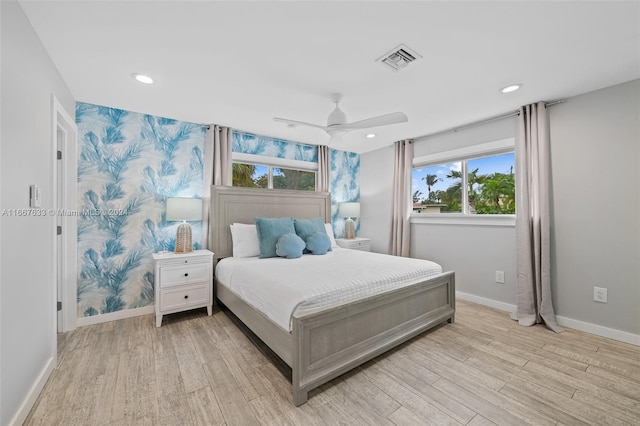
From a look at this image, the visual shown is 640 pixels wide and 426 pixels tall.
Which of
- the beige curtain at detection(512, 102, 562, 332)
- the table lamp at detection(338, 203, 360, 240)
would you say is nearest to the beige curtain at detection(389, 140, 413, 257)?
the table lamp at detection(338, 203, 360, 240)

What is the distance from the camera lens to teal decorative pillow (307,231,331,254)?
3.43 metres

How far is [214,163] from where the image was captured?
367 cm

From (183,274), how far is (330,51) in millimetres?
2690

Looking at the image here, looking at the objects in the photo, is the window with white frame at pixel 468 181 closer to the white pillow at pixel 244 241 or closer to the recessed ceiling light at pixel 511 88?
the recessed ceiling light at pixel 511 88

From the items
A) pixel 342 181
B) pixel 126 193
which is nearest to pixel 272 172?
pixel 342 181

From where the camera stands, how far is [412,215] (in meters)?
4.43

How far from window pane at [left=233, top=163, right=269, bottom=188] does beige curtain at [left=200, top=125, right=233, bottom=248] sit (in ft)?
0.68

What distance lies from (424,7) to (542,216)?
2572 mm

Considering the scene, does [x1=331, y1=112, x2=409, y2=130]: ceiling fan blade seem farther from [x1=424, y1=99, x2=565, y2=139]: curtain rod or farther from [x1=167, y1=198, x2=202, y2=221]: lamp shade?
[x1=167, y1=198, x2=202, y2=221]: lamp shade

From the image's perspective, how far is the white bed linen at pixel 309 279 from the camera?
6.39 ft

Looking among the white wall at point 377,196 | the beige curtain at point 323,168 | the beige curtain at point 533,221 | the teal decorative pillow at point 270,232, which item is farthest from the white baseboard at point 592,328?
the beige curtain at point 323,168

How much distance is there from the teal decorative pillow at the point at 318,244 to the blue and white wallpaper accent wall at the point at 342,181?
5.19 feet

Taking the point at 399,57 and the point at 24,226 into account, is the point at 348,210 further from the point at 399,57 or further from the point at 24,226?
the point at 24,226

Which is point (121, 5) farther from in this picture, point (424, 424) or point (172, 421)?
point (424, 424)
